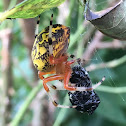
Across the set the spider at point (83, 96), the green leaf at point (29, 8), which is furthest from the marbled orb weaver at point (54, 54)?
the green leaf at point (29, 8)

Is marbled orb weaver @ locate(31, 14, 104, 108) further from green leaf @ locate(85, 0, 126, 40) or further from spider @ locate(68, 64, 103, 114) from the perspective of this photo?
green leaf @ locate(85, 0, 126, 40)

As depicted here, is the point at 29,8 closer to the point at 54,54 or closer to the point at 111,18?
the point at 111,18

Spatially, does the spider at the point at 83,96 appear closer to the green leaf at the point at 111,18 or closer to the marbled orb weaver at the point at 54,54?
the marbled orb weaver at the point at 54,54

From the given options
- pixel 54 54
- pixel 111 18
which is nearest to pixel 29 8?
pixel 111 18

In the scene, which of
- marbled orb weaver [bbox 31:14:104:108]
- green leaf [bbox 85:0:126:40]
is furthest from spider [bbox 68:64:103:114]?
green leaf [bbox 85:0:126:40]

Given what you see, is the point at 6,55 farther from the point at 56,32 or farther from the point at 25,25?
the point at 56,32

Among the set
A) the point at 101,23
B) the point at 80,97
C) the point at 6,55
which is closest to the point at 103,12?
the point at 101,23

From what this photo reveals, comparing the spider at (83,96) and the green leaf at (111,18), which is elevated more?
the green leaf at (111,18)
